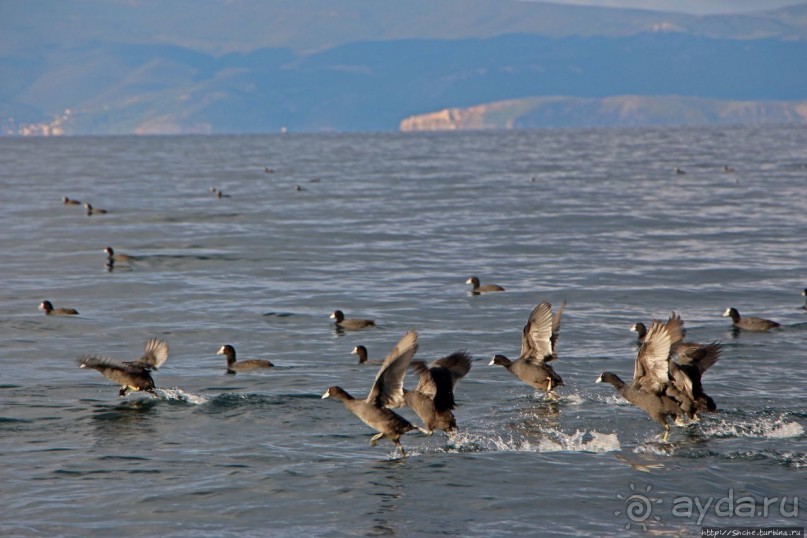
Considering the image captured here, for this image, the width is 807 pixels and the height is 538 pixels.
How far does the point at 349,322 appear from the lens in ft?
74.5

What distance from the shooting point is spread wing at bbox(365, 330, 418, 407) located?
12641 mm

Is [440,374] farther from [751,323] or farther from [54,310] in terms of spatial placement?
[54,310]

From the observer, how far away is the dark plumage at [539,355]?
16.4 metres

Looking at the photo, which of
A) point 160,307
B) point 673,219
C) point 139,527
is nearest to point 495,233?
point 673,219

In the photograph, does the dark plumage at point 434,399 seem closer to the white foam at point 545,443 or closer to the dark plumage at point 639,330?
the white foam at point 545,443

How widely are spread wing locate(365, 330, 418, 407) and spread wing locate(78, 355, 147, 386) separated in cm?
466

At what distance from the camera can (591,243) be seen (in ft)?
122

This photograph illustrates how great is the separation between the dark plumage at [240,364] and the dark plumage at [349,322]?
12.3 ft

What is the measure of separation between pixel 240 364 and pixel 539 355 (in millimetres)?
5585

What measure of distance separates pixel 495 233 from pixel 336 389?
2743 cm

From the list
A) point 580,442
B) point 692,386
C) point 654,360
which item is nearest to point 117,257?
point 580,442

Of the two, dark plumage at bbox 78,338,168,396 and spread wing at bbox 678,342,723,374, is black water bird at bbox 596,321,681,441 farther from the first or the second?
dark plumage at bbox 78,338,168,396

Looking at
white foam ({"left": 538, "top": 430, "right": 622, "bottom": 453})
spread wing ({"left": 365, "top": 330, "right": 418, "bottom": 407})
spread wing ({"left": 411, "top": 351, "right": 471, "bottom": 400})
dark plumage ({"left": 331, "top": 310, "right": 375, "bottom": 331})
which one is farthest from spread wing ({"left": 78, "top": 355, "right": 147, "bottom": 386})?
dark plumage ({"left": 331, "top": 310, "right": 375, "bottom": 331})

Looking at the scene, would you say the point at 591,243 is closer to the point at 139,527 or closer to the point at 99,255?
the point at 99,255
